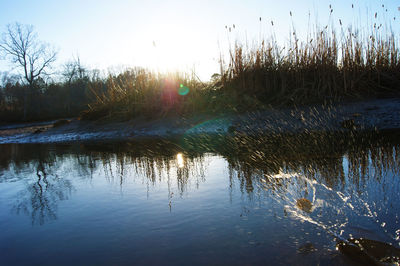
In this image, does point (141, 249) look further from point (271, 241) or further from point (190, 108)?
point (190, 108)

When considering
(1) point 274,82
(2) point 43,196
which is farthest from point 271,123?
(2) point 43,196

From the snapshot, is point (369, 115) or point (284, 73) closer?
point (369, 115)

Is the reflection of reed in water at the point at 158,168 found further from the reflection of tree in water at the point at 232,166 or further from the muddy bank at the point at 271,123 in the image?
the muddy bank at the point at 271,123

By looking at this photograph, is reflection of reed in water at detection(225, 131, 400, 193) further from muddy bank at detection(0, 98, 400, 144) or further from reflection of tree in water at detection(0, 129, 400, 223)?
muddy bank at detection(0, 98, 400, 144)

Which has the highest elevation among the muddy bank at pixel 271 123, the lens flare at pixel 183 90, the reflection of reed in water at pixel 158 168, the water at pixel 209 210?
the lens flare at pixel 183 90

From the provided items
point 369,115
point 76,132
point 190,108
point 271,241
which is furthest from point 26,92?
point 271,241

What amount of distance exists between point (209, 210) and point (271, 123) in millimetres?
5089

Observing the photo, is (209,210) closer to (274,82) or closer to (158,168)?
(158,168)

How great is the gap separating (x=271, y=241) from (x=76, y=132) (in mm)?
9303

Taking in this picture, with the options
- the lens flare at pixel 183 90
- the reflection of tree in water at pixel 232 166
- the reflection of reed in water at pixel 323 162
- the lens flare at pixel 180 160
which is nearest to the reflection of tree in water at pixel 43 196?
the reflection of tree in water at pixel 232 166

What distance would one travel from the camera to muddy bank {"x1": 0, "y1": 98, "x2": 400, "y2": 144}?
620 centimetres

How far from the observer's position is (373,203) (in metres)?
2.02

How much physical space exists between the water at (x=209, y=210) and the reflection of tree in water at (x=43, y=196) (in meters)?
0.01

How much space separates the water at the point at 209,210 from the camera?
1.61 m
